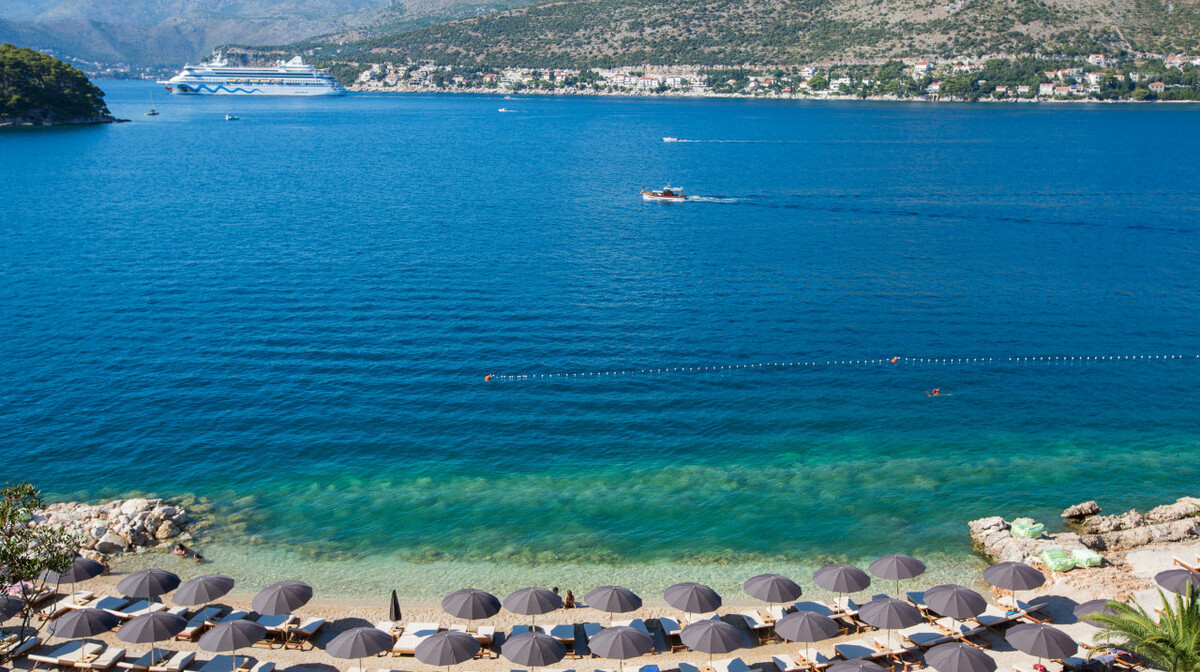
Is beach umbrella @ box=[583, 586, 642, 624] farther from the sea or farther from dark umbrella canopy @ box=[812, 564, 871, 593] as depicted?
dark umbrella canopy @ box=[812, 564, 871, 593]

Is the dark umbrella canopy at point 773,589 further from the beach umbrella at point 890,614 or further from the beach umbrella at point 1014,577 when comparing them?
the beach umbrella at point 1014,577

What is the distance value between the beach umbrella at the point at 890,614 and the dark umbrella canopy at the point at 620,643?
21.3ft

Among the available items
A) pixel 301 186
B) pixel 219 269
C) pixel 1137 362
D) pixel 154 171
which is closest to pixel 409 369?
pixel 219 269

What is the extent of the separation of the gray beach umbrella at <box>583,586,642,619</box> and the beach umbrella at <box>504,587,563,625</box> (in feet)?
3.42

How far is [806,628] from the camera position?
2456 cm

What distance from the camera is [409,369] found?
164 ft

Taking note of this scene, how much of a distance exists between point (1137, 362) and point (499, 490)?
128 ft

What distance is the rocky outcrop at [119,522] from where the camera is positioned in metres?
32.1

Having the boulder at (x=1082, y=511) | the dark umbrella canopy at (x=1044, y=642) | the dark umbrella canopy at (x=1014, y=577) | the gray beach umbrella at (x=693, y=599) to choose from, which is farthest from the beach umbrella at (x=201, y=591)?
the boulder at (x=1082, y=511)

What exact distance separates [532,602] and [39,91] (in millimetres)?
191201

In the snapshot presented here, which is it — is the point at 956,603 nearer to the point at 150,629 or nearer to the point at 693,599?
the point at 693,599

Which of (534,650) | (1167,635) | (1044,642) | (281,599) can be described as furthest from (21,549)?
(1167,635)

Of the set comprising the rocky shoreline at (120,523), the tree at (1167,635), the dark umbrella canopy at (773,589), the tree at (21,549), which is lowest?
the rocky shoreline at (120,523)

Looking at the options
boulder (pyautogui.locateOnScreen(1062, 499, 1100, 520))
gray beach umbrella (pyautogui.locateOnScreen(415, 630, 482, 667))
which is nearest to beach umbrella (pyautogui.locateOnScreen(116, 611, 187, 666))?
gray beach umbrella (pyautogui.locateOnScreen(415, 630, 482, 667))
